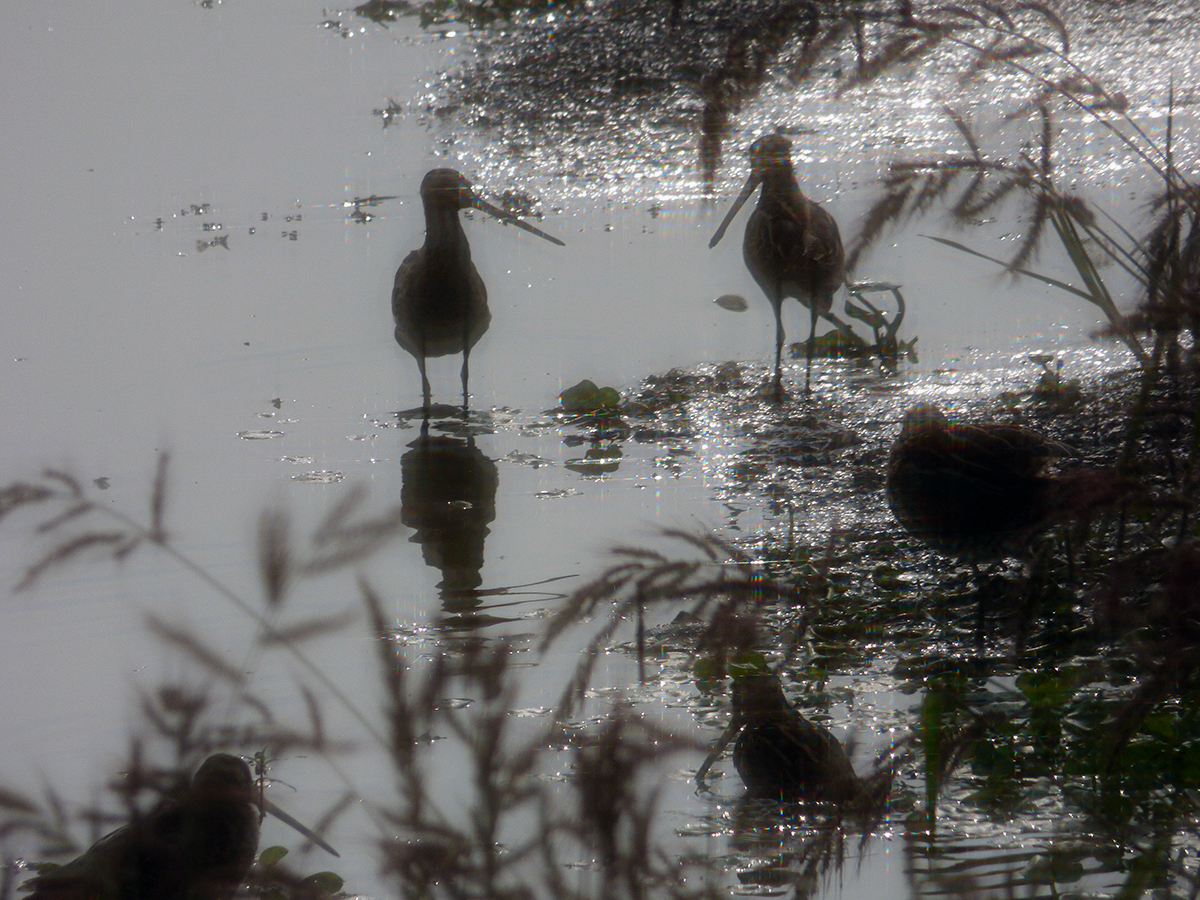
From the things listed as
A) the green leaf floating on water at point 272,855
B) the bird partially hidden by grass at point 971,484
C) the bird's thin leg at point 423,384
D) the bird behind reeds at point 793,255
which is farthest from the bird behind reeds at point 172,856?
the bird behind reeds at point 793,255

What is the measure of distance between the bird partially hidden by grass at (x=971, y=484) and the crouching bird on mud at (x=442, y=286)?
2.25 meters

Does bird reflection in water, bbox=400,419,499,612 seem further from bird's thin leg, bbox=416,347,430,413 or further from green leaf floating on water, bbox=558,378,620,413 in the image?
green leaf floating on water, bbox=558,378,620,413

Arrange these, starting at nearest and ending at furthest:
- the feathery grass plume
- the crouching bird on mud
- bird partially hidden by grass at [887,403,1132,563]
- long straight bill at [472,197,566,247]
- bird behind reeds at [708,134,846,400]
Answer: the feathery grass plume → bird partially hidden by grass at [887,403,1132,563] → bird behind reeds at [708,134,846,400] → the crouching bird on mud → long straight bill at [472,197,566,247]

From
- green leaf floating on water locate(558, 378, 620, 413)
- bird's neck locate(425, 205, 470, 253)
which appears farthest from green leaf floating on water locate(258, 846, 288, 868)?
bird's neck locate(425, 205, 470, 253)

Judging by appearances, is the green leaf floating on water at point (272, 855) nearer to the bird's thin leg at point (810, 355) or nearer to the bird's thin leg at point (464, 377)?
the bird's thin leg at point (464, 377)

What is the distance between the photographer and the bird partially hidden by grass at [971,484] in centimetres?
238

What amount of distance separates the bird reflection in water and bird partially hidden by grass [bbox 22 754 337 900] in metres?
1.58

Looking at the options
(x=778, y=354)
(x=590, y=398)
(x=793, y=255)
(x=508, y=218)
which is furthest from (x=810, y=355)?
(x=508, y=218)

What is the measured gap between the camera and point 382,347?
5.09 m

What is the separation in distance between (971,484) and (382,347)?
10.3 feet

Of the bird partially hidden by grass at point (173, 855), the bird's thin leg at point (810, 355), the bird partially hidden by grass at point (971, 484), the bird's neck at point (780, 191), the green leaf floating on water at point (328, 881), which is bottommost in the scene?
the green leaf floating on water at point (328, 881)

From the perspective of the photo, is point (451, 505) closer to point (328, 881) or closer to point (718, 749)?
point (718, 749)

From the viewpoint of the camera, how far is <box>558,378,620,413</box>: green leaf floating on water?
412 cm

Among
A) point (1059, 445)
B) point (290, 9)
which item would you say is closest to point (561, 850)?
point (1059, 445)
